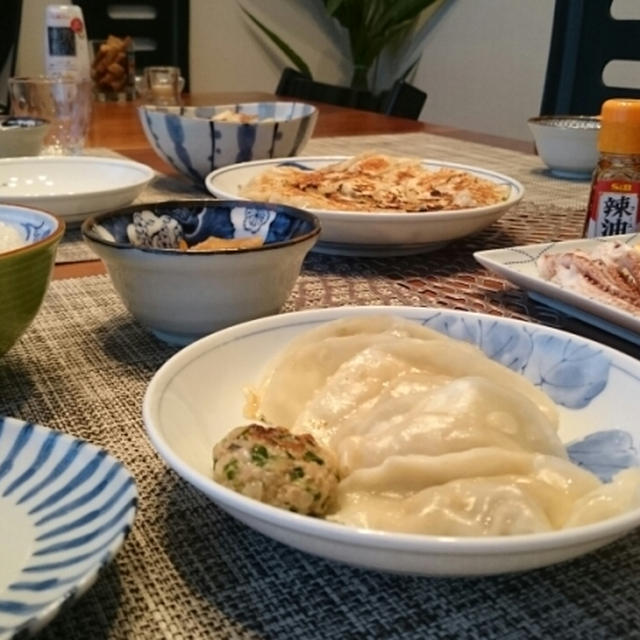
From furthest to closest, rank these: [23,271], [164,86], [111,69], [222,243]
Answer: [111,69] → [164,86] → [222,243] → [23,271]

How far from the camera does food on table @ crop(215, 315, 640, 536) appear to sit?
1.38 feet

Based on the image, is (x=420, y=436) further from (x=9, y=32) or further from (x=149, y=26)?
(x=149, y=26)

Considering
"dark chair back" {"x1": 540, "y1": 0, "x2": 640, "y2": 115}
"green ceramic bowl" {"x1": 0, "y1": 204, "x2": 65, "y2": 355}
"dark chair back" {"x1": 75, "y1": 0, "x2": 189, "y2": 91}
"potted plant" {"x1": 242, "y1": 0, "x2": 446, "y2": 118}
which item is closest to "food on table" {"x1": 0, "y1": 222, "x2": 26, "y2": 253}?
"green ceramic bowl" {"x1": 0, "y1": 204, "x2": 65, "y2": 355}

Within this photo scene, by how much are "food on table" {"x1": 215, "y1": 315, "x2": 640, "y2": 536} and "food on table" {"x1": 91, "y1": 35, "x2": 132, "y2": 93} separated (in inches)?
85.0

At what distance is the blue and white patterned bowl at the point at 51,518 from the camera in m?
0.36

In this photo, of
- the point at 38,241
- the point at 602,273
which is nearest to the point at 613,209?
the point at 602,273

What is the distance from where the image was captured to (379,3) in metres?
3.72

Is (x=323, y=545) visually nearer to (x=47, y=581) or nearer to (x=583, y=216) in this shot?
(x=47, y=581)

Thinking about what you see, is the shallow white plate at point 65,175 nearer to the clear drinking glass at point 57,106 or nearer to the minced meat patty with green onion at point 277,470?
the clear drinking glass at point 57,106

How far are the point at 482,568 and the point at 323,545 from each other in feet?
0.23

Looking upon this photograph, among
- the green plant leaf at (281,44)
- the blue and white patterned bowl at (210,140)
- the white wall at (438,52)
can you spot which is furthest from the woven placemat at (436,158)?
the green plant leaf at (281,44)

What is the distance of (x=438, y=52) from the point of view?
3861mm

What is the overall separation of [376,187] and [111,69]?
1756 mm

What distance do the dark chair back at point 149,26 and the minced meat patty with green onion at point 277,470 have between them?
3.36m
